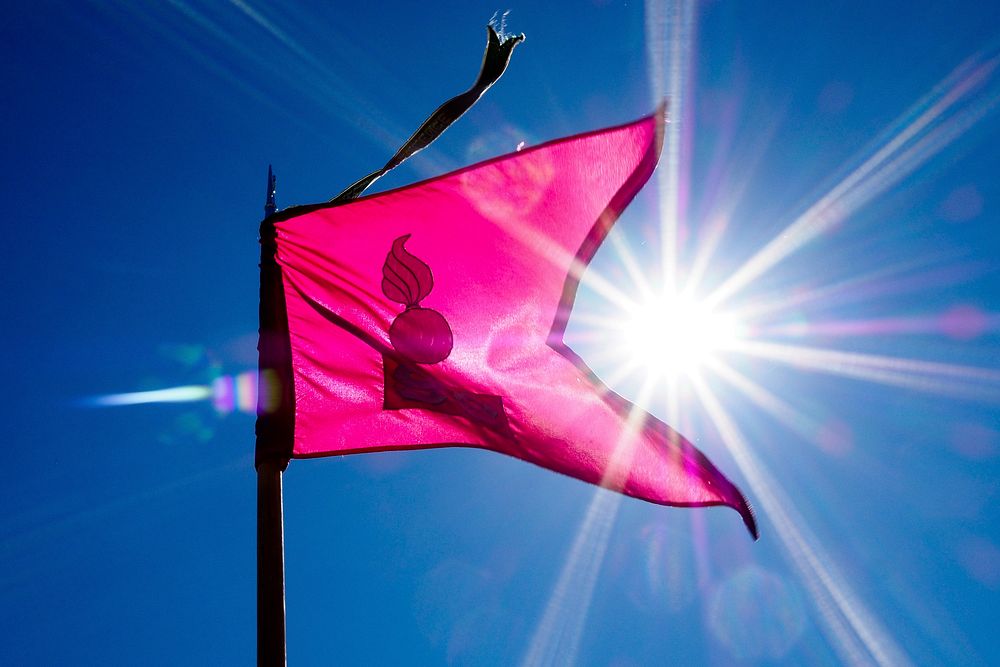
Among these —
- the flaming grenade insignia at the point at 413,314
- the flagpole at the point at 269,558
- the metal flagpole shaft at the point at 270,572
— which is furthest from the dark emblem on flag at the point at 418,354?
the metal flagpole shaft at the point at 270,572

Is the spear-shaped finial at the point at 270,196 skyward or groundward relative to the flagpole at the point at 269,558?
skyward

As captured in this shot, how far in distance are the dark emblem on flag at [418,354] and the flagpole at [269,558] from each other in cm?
104

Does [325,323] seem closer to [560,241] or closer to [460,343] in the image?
[460,343]

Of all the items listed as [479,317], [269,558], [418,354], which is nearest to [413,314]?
[418,354]

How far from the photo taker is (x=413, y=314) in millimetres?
5703

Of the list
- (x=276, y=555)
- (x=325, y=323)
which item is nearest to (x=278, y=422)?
(x=276, y=555)

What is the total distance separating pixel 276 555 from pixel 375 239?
89.2 inches

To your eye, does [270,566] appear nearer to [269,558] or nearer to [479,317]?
[269,558]

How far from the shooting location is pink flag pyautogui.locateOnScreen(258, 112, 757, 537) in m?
5.35

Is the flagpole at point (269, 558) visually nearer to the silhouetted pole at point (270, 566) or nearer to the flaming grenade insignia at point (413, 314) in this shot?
the silhouetted pole at point (270, 566)

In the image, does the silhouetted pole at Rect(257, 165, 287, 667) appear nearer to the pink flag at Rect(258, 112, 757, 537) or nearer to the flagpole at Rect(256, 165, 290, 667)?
the flagpole at Rect(256, 165, 290, 667)

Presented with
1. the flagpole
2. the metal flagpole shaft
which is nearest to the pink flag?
the flagpole

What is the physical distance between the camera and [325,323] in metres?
5.45

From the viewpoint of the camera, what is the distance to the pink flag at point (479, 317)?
535 centimetres
